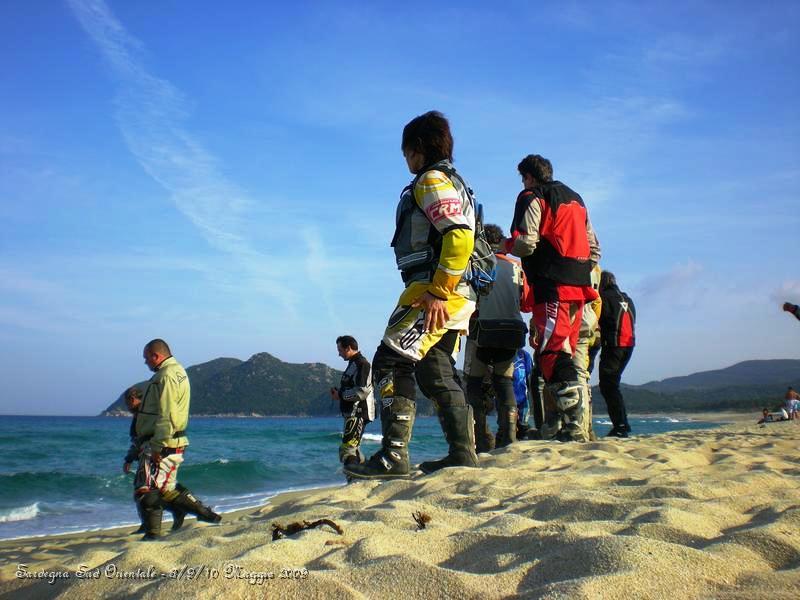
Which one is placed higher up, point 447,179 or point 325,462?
point 447,179

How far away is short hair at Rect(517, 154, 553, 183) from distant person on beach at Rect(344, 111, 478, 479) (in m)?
1.69

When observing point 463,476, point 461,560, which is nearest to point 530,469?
point 463,476

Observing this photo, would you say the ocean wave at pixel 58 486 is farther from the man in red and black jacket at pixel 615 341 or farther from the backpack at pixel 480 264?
the backpack at pixel 480 264

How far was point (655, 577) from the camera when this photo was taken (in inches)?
68.1

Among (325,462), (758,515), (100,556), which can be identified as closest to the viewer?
(758,515)

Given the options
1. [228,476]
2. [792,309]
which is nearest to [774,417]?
[792,309]

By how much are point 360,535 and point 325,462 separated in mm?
14509

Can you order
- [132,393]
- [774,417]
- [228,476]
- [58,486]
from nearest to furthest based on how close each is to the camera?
1. [132,393]
2. [58,486]
3. [228,476]
4. [774,417]

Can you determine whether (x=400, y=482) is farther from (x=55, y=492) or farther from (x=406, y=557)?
(x=55, y=492)

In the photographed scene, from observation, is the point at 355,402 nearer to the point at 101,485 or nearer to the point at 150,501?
the point at 150,501

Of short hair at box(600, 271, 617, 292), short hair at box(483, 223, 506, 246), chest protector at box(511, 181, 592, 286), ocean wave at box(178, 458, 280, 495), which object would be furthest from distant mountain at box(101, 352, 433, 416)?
chest protector at box(511, 181, 592, 286)

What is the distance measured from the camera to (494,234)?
625cm

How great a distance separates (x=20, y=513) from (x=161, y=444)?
18.9 feet

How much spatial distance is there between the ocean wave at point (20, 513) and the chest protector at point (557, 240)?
305 inches
